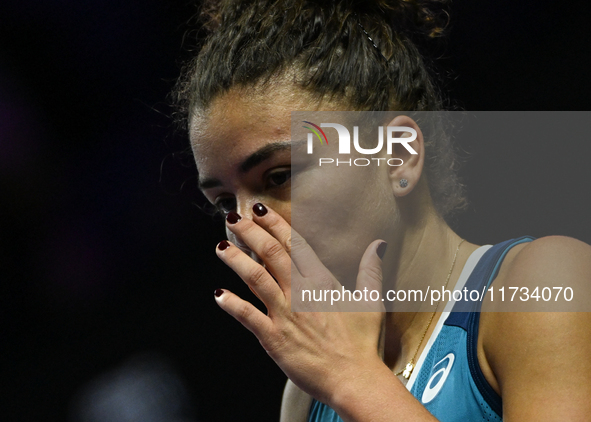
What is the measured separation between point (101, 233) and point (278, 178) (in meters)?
1.55

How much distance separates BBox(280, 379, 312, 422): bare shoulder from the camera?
1.42 m

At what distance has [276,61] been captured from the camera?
1.13 m

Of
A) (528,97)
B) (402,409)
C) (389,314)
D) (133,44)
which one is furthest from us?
(133,44)

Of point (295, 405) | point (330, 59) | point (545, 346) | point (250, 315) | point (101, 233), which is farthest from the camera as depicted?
point (101, 233)

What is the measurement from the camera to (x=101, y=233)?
94.0 inches

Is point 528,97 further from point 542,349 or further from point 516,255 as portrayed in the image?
point 542,349

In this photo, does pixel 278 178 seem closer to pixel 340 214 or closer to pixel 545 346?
pixel 340 214

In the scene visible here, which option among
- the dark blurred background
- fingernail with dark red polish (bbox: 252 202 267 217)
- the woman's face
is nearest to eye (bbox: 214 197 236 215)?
the woman's face

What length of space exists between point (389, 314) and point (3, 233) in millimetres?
1882

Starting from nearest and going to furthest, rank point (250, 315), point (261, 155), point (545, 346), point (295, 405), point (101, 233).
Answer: point (545, 346) < point (250, 315) < point (261, 155) < point (295, 405) < point (101, 233)

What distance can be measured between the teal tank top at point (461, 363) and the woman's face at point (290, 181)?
199mm

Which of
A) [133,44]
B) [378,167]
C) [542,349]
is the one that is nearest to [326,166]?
[378,167]

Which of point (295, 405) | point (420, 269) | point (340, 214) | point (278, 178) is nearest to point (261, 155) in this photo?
point (278, 178)

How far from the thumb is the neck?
0.13 meters
